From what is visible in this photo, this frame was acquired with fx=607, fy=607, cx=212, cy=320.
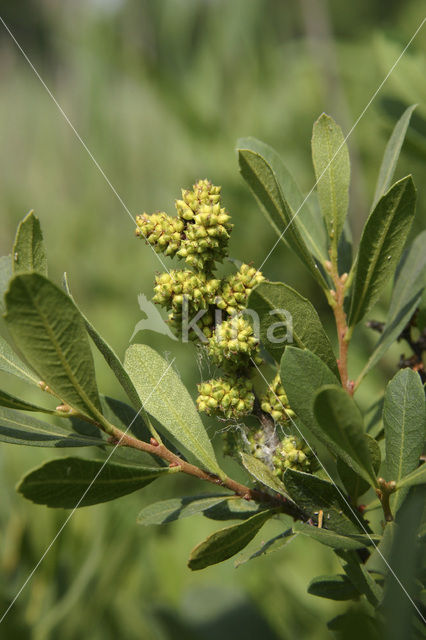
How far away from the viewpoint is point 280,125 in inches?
76.0

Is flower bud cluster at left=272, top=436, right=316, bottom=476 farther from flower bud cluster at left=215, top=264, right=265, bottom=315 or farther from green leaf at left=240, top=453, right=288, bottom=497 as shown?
flower bud cluster at left=215, top=264, right=265, bottom=315

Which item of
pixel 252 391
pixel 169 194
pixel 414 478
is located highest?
pixel 169 194

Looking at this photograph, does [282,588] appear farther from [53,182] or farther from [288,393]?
[53,182]

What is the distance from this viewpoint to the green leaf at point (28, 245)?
56 centimetres

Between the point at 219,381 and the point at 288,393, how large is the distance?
0.15m

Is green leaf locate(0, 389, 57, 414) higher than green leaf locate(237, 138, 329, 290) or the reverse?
the reverse

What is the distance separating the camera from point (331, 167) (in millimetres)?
665

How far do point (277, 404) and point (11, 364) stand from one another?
10.9 inches

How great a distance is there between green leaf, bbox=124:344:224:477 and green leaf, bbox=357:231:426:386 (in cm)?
19

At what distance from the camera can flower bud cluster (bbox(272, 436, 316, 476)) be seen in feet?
2.03

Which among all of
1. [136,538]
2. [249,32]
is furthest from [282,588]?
[249,32]

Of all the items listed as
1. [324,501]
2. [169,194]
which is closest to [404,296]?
[324,501]

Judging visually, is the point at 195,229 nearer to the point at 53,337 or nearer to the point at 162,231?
the point at 162,231

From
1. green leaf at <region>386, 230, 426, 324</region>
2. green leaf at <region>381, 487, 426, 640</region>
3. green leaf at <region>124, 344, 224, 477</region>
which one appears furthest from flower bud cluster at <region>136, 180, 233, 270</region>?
green leaf at <region>381, 487, 426, 640</region>
